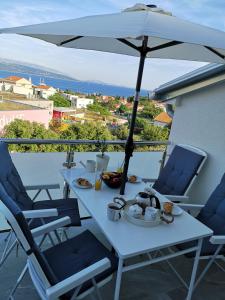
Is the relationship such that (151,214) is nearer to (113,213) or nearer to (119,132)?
(113,213)

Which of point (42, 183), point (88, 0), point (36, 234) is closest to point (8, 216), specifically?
point (36, 234)

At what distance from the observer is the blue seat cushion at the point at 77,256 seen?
1944 mm

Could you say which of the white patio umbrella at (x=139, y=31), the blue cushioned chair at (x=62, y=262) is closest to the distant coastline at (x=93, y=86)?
the white patio umbrella at (x=139, y=31)

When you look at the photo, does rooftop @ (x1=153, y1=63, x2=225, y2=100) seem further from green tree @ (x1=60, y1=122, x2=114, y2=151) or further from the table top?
the table top

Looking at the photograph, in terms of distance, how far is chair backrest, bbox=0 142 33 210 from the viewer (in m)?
2.65

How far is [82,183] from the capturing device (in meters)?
2.73

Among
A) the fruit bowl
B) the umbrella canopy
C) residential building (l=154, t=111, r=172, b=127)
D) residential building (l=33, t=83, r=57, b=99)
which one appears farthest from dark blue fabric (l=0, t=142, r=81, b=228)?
residential building (l=33, t=83, r=57, b=99)

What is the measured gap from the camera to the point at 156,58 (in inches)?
133

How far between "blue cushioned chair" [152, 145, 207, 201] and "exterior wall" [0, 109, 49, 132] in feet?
13.5

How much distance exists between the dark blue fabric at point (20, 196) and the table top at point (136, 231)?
1.16ft

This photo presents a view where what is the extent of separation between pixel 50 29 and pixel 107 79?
13.2 ft

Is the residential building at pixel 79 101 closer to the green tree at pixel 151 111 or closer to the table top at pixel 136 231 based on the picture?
the green tree at pixel 151 111

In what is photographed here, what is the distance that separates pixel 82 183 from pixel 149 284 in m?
1.17

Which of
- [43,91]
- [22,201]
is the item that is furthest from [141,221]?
[43,91]
